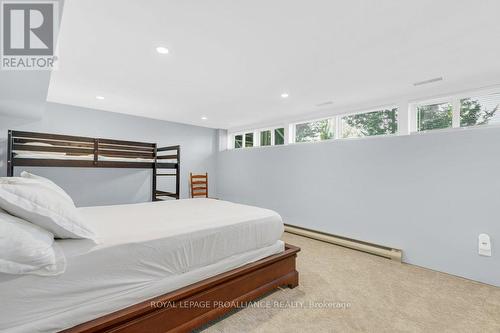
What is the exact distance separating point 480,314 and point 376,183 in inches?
64.2

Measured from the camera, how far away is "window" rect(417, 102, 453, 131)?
8.93 feet

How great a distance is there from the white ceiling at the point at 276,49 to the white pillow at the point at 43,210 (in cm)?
118

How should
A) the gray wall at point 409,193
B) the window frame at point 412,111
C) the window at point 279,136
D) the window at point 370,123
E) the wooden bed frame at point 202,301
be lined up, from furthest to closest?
the window at point 279,136
the window at point 370,123
the window frame at point 412,111
the gray wall at point 409,193
the wooden bed frame at point 202,301

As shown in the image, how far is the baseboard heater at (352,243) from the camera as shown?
9.36 ft

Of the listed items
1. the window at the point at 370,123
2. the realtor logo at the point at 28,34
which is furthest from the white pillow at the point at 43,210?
the window at the point at 370,123

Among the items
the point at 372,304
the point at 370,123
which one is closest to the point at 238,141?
the point at 370,123

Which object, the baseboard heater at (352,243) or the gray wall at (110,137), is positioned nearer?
the baseboard heater at (352,243)

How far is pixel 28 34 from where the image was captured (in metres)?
1.41

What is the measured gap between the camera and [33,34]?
56.7 inches

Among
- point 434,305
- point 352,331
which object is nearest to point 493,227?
point 434,305

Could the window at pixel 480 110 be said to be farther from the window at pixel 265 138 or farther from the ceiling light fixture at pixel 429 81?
the window at pixel 265 138

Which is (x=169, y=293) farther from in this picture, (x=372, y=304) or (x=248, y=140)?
(x=248, y=140)

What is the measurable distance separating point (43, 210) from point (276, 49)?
6.37ft

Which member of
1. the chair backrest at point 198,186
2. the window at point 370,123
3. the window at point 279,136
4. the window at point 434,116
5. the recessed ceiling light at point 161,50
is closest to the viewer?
the recessed ceiling light at point 161,50
